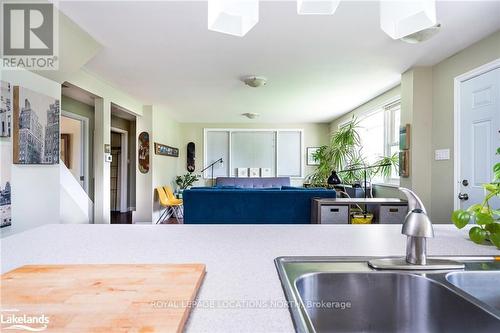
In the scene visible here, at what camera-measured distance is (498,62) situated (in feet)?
7.84

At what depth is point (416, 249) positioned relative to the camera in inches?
31.0

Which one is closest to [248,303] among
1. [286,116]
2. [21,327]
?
[21,327]

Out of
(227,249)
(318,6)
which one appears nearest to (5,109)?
(227,249)

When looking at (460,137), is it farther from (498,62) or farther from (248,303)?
(248,303)

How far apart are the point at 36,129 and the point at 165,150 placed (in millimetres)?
3795

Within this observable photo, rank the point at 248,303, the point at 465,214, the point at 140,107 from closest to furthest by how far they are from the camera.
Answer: the point at 248,303, the point at 465,214, the point at 140,107

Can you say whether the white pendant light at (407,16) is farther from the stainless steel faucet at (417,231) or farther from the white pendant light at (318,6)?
the stainless steel faucet at (417,231)

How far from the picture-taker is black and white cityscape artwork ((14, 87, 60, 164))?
2042mm

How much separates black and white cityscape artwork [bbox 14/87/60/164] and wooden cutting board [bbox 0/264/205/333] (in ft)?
5.93

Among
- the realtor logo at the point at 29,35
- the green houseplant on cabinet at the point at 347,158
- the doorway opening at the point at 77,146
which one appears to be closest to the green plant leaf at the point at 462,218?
the realtor logo at the point at 29,35

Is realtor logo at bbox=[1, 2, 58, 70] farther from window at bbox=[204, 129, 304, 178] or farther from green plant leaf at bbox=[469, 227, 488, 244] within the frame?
window at bbox=[204, 129, 304, 178]

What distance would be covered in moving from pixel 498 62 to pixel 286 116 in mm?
4194

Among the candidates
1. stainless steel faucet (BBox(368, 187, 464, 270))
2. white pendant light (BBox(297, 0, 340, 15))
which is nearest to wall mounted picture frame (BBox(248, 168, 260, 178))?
white pendant light (BBox(297, 0, 340, 15))

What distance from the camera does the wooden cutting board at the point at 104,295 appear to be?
1.55 ft
